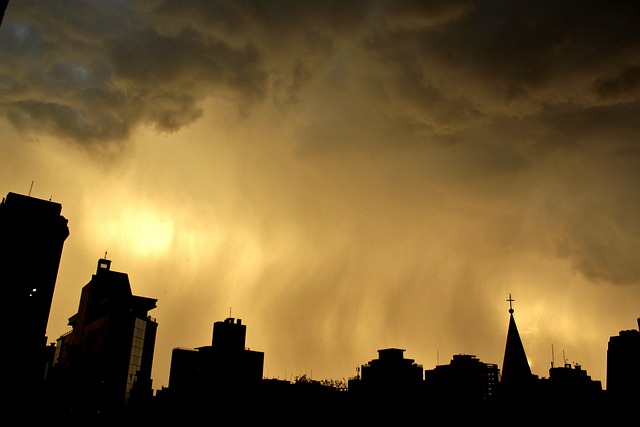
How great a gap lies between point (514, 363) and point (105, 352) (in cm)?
10088

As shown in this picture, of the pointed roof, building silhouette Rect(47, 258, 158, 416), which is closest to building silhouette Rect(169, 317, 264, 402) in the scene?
building silhouette Rect(47, 258, 158, 416)

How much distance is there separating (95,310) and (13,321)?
42567mm

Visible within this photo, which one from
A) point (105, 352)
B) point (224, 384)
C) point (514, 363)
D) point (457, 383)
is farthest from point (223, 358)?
point (514, 363)

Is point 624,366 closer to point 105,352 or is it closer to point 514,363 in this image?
point 514,363

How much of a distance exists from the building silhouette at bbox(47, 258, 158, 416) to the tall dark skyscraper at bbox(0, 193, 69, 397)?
7.77 metres

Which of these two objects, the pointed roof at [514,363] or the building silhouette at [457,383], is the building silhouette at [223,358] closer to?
the building silhouette at [457,383]

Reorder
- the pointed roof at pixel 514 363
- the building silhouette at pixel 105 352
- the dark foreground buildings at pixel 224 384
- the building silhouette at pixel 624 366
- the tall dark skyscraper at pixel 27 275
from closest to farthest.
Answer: the pointed roof at pixel 514 363
the dark foreground buildings at pixel 224 384
the building silhouette at pixel 624 366
the tall dark skyscraper at pixel 27 275
the building silhouette at pixel 105 352

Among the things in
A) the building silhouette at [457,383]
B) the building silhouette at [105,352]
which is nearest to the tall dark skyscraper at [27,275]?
the building silhouette at [105,352]

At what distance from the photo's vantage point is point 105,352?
138m

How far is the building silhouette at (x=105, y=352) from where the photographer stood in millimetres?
116312

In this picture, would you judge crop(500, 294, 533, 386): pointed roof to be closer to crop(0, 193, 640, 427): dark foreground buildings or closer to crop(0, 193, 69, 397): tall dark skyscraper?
crop(0, 193, 640, 427): dark foreground buildings

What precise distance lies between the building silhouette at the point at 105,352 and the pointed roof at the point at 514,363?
2735 inches

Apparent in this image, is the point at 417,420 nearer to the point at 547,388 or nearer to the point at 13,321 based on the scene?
the point at 547,388

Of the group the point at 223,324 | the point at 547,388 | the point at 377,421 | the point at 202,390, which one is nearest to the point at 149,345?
the point at 223,324
